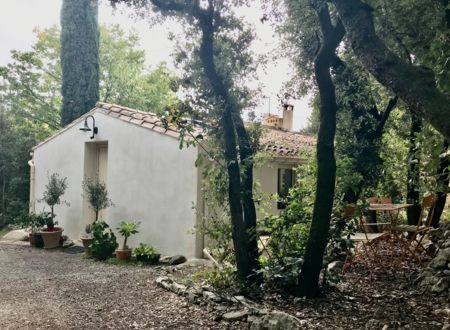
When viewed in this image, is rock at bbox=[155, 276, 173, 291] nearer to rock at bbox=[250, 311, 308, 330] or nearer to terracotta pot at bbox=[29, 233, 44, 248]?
rock at bbox=[250, 311, 308, 330]

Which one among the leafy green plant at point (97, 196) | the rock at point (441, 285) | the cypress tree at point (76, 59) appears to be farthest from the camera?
the cypress tree at point (76, 59)

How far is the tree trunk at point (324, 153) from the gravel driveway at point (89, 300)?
127cm

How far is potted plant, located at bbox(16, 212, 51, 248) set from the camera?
10781 mm

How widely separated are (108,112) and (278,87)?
490cm

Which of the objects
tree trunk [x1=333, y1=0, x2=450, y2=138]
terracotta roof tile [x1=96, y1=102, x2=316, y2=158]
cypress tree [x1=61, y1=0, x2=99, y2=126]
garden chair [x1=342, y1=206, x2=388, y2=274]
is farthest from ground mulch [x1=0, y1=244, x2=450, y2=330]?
cypress tree [x1=61, y1=0, x2=99, y2=126]

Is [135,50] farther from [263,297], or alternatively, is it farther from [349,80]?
[263,297]

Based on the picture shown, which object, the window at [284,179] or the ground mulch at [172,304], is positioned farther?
the window at [284,179]

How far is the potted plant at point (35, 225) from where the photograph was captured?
10781 mm

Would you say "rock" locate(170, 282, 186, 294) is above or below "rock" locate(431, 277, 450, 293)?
below

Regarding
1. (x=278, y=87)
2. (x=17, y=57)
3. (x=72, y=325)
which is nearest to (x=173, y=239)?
(x=278, y=87)

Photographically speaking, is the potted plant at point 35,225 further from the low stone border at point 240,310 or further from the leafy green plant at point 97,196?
the low stone border at point 240,310

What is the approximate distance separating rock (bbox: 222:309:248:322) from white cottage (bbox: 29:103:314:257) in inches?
118

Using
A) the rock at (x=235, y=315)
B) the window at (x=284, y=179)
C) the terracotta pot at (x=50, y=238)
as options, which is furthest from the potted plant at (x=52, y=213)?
the rock at (x=235, y=315)

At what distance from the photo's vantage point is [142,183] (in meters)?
9.34
